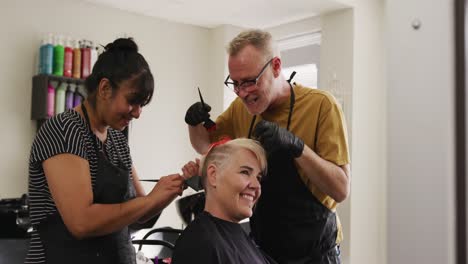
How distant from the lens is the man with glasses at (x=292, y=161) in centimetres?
160

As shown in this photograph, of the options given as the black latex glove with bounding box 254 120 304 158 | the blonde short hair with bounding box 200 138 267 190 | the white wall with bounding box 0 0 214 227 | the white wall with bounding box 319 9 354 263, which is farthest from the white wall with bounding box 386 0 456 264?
the white wall with bounding box 0 0 214 227

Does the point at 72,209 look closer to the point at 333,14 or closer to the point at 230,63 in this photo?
the point at 230,63

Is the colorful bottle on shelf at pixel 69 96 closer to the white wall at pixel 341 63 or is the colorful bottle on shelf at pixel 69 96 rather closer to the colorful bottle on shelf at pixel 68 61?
the colorful bottle on shelf at pixel 68 61

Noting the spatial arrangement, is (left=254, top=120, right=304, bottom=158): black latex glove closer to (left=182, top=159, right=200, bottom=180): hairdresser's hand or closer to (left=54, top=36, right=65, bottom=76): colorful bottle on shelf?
(left=182, top=159, right=200, bottom=180): hairdresser's hand

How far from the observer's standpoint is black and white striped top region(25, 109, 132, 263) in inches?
51.9

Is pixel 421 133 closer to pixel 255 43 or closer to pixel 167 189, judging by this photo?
pixel 167 189

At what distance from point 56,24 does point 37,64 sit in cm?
42

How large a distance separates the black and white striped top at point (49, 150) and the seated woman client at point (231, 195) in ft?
1.28

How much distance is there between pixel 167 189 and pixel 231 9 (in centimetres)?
347

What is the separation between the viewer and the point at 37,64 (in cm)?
409

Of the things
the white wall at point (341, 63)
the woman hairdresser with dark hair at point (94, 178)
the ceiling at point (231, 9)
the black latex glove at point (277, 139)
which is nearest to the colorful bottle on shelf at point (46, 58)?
the ceiling at point (231, 9)

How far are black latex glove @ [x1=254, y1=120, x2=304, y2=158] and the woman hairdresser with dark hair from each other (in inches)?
12.3

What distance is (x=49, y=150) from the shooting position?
1307 mm

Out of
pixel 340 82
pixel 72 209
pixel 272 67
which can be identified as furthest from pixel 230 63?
pixel 340 82
